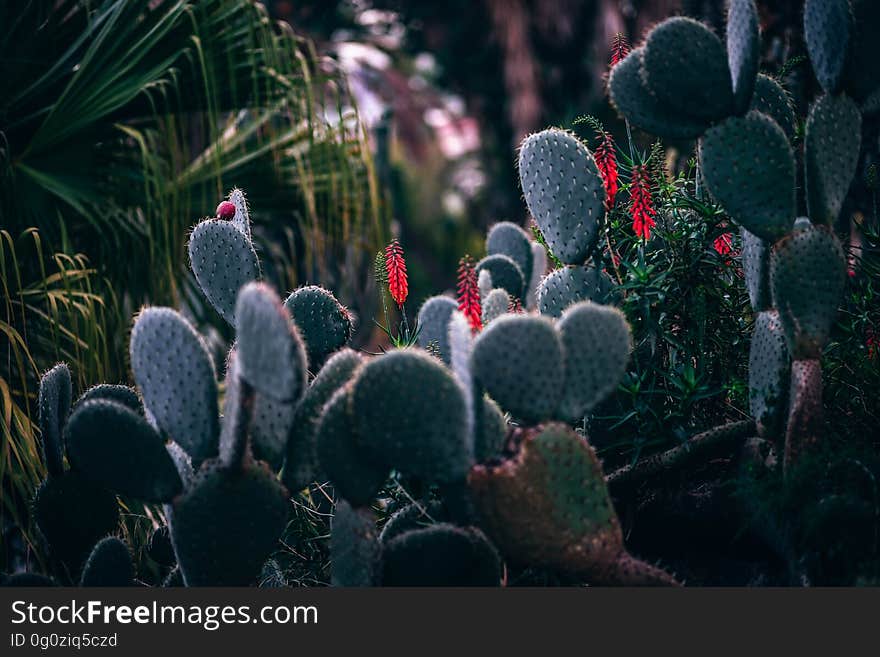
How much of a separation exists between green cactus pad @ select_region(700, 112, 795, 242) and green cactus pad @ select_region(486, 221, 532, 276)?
1012 millimetres

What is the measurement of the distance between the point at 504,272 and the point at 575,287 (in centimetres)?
45

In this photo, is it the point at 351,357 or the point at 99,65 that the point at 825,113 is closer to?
the point at 351,357

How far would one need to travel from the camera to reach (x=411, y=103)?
15.8 m

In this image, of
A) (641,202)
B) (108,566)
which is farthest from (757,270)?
(108,566)

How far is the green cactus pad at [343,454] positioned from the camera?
207 centimetres

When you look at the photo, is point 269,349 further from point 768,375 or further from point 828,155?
point 828,155

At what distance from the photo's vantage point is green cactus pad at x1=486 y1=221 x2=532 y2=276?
3.27m

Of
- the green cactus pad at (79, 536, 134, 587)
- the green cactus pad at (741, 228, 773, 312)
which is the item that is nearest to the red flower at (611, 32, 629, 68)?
the green cactus pad at (741, 228, 773, 312)

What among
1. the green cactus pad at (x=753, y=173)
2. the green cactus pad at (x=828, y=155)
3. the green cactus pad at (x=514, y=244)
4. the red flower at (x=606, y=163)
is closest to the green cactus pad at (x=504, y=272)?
the green cactus pad at (x=514, y=244)

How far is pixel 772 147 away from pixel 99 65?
8.47 ft

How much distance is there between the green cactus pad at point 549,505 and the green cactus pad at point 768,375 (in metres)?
0.53

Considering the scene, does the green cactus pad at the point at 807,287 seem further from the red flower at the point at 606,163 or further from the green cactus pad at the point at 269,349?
the green cactus pad at the point at 269,349

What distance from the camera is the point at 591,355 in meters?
2.09

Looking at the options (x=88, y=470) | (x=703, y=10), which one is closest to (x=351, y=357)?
(x=88, y=470)
